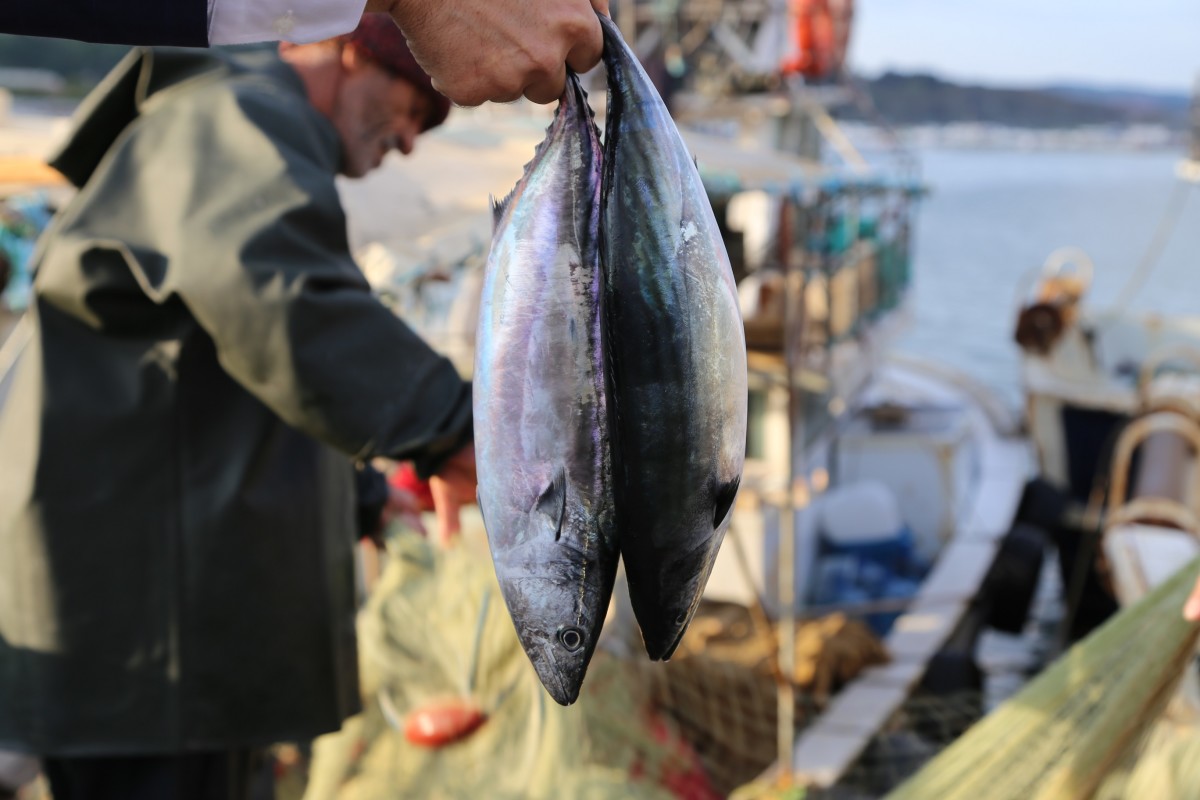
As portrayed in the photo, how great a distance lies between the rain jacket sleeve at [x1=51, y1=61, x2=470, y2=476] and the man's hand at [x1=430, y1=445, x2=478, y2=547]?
0.06 ft

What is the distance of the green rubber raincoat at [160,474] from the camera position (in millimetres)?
1930

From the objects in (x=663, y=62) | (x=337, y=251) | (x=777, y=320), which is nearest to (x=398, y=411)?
(x=337, y=251)

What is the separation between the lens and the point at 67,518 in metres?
2.06

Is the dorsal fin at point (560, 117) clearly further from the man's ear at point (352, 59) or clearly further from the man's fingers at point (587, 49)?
the man's ear at point (352, 59)

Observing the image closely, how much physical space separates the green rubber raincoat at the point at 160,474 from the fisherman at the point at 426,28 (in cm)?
72

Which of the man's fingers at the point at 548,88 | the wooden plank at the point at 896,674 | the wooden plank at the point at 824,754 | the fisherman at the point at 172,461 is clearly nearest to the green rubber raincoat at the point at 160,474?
the fisherman at the point at 172,461

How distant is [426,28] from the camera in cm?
112

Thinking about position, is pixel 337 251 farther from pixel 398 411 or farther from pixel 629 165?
pixel 629 165

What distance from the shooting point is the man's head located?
2137 millimetres

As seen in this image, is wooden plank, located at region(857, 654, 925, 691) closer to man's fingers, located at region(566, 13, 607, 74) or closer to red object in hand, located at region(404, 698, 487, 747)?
red object in hand, located at region(404, 698, 487, 747)

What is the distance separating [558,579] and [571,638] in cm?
6

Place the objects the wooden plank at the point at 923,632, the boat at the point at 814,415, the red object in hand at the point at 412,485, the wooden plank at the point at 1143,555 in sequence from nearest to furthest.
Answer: the red object in hand at the point at 412,485 < the wooden plank at the point at 1143,555 < the boat at the point at 814,415 < the wooden plank at the point at 923,632

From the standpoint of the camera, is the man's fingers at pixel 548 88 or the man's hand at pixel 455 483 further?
the man's hand at pixel 455 483

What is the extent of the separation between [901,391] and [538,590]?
12.9 meters
